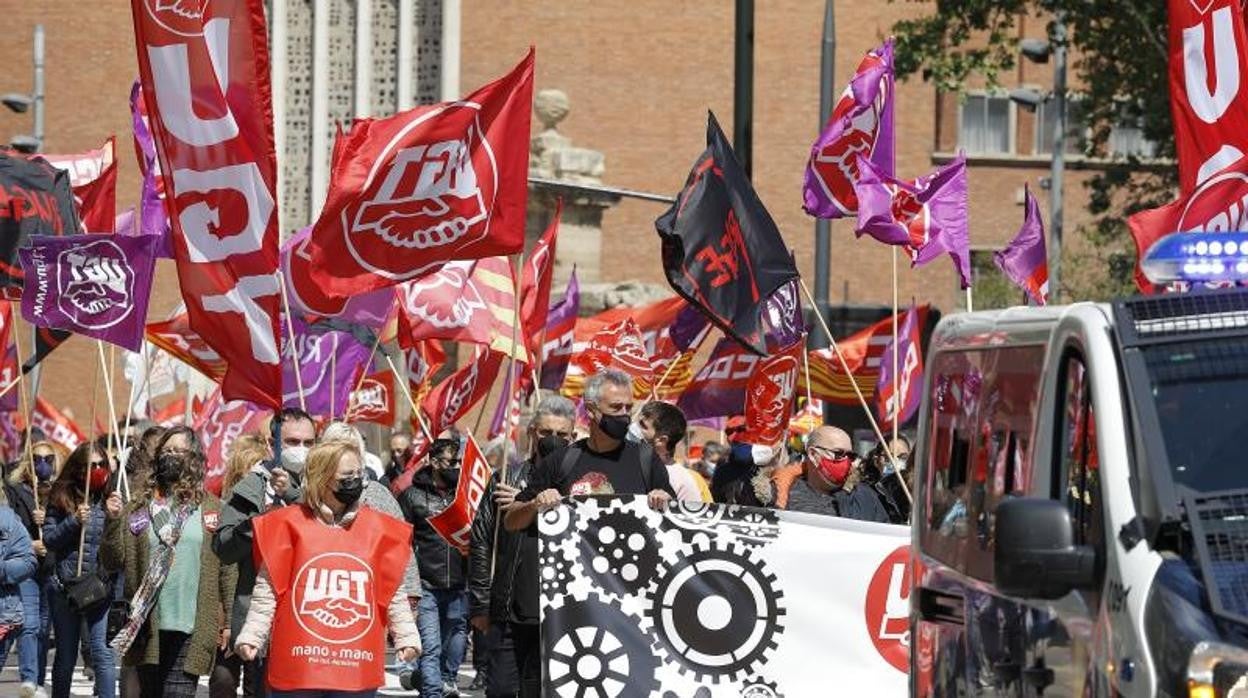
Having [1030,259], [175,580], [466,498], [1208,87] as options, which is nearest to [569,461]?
[175,580]

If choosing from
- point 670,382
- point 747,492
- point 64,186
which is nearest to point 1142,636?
point 747,492

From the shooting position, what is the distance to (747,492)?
15312 mm

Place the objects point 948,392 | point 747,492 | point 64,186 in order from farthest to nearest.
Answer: point 64,186 → point 747,492 → point 948,392

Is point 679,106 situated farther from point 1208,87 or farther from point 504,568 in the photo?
point 504,568

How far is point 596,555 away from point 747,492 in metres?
4.24

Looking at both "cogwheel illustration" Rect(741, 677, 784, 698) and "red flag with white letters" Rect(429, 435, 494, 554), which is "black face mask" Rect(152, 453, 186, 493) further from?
"cogwheel illustration" Rect(741, 677, 784, 698)

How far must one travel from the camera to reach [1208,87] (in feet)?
47.6

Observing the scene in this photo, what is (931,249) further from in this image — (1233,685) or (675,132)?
(675,132)

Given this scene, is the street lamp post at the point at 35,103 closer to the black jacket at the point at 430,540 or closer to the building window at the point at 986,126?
the building window at the point at 986,126

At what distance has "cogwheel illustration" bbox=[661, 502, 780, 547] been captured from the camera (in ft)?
36.4

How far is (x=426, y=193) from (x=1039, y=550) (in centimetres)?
881

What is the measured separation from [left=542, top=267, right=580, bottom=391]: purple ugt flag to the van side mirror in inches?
737

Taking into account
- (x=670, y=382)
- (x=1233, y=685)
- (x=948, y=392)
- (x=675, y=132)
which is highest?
(x=675, y=132)

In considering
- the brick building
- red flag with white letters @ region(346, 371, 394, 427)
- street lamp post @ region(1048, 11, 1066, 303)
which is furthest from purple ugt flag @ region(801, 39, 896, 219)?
the brick building
